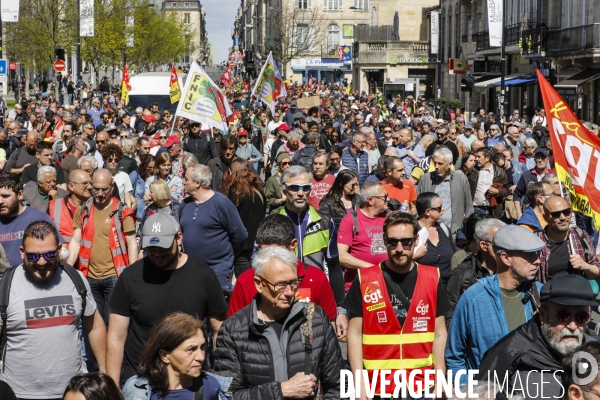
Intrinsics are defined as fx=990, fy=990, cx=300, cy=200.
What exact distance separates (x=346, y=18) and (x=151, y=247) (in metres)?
90.8

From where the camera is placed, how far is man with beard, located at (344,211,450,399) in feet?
18.0

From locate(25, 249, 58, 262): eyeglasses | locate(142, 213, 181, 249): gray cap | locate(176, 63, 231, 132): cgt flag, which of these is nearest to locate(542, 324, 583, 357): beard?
locate(142, 213, 181, 249): gray cap

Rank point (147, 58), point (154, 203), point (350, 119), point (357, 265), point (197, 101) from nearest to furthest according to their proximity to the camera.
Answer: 1. point (357, 265)
2. point (154, 203)
3. point (197, 101)
4. point (350, 119)
5. point (147, 58)

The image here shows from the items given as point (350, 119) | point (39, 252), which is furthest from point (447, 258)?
point (350, 119)

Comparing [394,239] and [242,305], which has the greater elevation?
[394,239]

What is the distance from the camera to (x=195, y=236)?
7.76 meters

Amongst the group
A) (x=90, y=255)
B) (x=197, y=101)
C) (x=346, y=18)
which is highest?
(x=346, y=18)

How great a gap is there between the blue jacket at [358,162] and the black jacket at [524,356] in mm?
9276

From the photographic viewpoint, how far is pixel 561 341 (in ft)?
14.0

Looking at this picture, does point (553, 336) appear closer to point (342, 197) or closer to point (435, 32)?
point (342, 197)

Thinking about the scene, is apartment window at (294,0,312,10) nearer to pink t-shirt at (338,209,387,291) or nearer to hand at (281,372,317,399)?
pink t-shirt at (338,209,387,291)

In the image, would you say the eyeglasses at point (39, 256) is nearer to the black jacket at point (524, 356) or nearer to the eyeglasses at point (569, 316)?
the black jacket at point (524, 356)

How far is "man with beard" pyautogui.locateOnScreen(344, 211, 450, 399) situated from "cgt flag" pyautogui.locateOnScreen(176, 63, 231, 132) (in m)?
8.81

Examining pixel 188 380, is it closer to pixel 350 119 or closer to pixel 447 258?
pixel 447 258
